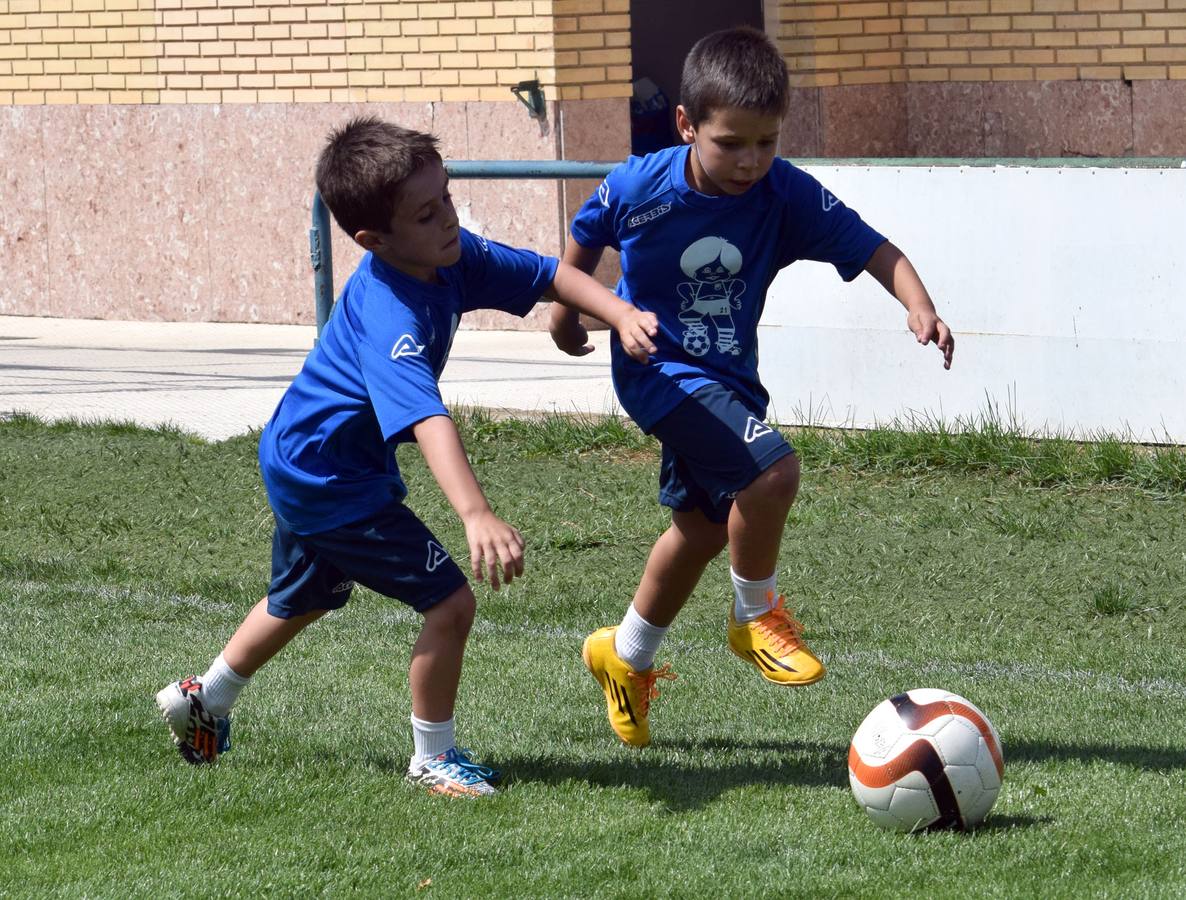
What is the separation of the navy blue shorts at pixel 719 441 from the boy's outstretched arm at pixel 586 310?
0.31 metres

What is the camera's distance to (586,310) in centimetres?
465

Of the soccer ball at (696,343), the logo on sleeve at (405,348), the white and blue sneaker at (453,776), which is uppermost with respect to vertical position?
the logo on sleeve at (405,348)

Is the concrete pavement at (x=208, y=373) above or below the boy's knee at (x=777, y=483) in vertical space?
below

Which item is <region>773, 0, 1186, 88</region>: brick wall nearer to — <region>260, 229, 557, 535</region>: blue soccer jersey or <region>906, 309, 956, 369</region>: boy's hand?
<region>906, 309, 956, 369</region>: boy's hand

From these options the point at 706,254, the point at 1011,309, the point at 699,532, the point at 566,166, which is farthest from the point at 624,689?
the point at 566,166

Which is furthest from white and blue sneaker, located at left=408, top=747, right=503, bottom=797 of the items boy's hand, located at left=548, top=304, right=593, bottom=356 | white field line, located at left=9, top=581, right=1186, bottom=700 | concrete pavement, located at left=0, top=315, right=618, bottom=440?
concrete pavement, located at left=0, top=315, right=618, bottom=440

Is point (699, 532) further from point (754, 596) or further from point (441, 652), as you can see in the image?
point (441, 652)

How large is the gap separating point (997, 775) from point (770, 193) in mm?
1602

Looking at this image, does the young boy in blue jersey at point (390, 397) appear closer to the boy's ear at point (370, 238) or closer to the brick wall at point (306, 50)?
the boy's ear at point (370, 238)

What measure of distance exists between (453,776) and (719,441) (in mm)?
1053

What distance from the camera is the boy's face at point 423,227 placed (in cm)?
439

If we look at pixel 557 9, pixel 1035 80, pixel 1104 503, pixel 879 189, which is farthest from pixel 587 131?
pixel 1104 503

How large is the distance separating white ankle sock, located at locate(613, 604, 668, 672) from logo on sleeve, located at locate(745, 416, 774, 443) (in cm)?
70

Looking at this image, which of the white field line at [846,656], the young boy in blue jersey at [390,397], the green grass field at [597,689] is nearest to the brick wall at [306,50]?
the green grass field at [597,689]
